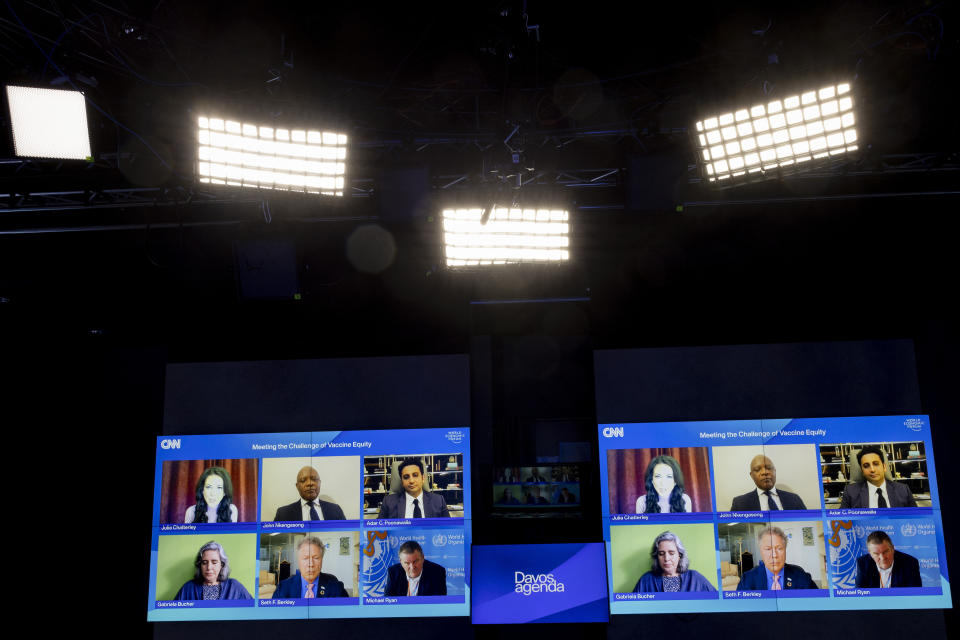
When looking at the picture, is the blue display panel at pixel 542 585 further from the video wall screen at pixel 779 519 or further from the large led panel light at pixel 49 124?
the large led panel light at pixel 49 124

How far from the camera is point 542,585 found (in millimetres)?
4777

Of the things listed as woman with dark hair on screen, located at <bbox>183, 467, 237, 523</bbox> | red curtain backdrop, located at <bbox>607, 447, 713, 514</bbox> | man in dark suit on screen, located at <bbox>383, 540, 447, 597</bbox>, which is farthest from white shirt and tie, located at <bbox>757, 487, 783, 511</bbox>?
woman with dark hair on screen, located at <bbox>183, 467, 237, 523</bbox>

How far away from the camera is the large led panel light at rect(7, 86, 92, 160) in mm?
3205

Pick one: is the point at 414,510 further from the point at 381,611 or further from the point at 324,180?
the point at 324,180

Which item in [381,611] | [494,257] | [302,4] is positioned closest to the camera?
[302,4]

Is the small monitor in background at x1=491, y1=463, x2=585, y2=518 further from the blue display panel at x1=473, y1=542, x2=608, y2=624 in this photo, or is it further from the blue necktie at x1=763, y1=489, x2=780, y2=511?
the blue necktie at x1=763, y1=489, x2=780, y2=511

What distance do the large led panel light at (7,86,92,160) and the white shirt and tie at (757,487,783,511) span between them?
16.2 feet

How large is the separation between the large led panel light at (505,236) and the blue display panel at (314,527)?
61.1 inches

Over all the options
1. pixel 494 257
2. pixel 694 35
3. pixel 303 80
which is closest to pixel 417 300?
pixel 494 257

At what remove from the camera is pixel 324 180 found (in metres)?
3.71

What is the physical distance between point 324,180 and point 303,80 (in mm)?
692

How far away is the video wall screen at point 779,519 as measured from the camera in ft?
16.1

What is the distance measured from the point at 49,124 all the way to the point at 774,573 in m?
5.45

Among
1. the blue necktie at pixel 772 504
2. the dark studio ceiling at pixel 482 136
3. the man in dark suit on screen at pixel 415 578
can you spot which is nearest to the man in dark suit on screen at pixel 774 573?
the blue necktie at pixel 772 504
